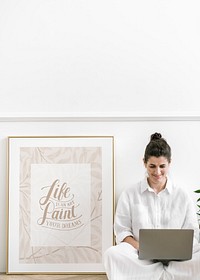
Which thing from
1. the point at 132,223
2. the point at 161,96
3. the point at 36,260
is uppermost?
the point at 161,96

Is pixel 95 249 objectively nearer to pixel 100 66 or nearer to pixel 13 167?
pixel 13 167

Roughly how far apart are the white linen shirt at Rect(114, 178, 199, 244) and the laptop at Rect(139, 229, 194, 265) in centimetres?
31

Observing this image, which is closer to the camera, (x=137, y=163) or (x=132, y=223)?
(x=132, y=223)

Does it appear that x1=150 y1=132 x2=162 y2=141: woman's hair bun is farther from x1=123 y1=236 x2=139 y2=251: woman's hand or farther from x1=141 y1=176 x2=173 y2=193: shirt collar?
x1=123 y1=236 x2=139 y2=251: woman's hand

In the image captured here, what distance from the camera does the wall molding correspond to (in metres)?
3.25

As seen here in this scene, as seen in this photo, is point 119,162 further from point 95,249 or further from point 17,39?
point 17,39

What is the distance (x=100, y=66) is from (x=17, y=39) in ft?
1.81

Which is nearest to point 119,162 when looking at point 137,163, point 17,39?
point 137,163

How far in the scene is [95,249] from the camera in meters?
3.24

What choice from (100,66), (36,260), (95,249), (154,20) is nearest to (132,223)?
(95,249)

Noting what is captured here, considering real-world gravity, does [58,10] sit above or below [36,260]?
above

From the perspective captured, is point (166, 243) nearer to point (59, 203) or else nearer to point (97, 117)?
point (59, 203)

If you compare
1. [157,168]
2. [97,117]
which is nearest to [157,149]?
[157,168]

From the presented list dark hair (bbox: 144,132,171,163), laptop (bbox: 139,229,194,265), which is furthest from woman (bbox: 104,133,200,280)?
laptop (bbox: 139,229,194,265)
